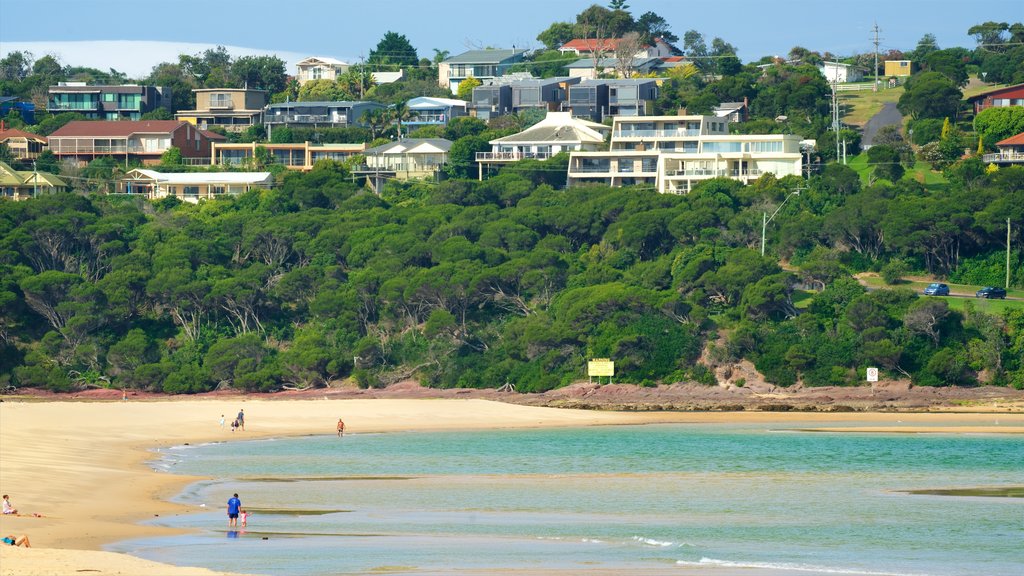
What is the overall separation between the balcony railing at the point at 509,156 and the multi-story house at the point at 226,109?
28575mm

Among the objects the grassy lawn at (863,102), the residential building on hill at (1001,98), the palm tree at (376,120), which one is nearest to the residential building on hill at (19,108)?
the palm tree at (376,120)

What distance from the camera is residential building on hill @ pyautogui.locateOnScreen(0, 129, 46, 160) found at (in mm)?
104312

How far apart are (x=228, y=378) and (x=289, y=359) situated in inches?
129

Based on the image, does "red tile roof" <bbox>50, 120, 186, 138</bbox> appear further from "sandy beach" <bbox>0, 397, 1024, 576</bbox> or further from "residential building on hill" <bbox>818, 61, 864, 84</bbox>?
"residential building on hill" <bbox>818, 61, 864, 84</bbox>

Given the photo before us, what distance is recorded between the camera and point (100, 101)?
118250mm

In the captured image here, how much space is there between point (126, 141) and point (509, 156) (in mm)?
30695

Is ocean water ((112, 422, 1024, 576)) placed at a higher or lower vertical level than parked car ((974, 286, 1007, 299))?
lower

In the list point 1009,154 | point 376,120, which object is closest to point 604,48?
point 376,120

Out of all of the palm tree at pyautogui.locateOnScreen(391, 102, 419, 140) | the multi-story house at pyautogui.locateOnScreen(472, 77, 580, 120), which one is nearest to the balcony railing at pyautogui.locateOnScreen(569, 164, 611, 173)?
the multi-story house at pyautogui.locateOnScreen(472, 77, 580, 120)

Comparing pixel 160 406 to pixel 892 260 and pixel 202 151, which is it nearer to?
pixel 892 260

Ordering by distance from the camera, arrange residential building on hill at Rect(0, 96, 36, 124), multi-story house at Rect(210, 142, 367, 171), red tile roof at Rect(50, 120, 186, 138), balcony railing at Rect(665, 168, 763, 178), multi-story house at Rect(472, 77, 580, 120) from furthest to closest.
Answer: residential building on hill at Rect(0, 96, 36, 124), multi-story house at Rect(472, 77, 580, 120), red tile roof at Rect(50, 120, 186, 138), multi-story house at Rect(210, 142, 367, 171), balcony railing at Rect(665, 168, 763, 178)

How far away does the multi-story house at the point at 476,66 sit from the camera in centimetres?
13175

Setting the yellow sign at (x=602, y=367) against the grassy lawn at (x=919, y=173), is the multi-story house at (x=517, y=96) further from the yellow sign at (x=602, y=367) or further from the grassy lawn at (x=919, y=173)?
the yellow sign at (x=602, y=367)

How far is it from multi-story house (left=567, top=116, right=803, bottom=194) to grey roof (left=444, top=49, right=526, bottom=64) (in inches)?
1449
